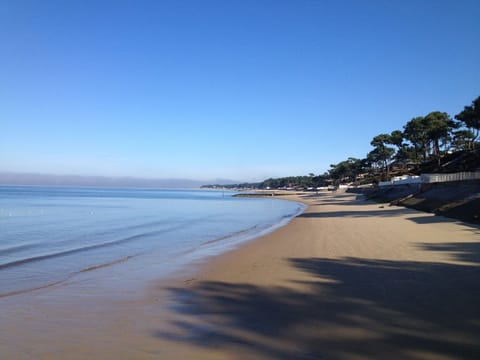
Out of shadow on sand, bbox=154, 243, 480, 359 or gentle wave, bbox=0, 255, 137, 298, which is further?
gentle wave, bbox=0, 255, 137, 298

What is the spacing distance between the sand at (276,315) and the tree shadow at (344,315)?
2 centimetres

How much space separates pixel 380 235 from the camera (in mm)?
14562

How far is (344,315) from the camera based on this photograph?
18.3ft

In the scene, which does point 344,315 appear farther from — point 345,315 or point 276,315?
point 276,315

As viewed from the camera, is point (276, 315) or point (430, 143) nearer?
point (276, 315)

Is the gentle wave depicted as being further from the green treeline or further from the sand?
the green treeline

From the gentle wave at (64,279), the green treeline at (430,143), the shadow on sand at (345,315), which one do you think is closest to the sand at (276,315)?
the shadow on sand at (345,315)

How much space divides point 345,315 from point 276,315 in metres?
1.04

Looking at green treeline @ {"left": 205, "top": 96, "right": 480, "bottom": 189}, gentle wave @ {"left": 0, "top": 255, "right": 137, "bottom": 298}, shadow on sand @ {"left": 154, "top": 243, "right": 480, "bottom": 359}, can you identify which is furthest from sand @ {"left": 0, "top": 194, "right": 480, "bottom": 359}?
green treeline @ {"left": 205, "top": 96, "right": 480, "bottom": 189}

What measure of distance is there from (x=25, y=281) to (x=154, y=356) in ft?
20.3

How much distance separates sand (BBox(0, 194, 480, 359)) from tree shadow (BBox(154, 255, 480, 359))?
0.05 feet

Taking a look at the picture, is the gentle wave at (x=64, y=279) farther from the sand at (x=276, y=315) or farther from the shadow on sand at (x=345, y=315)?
the shadow on sand at (x=345, y=315)

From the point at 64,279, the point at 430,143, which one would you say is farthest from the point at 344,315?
the point at 430,143

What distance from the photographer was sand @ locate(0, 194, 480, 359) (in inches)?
177
